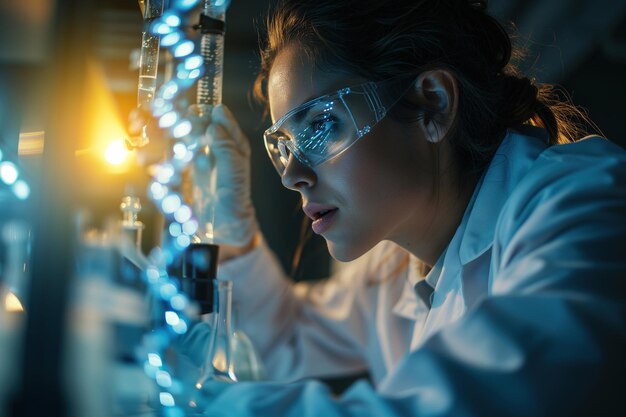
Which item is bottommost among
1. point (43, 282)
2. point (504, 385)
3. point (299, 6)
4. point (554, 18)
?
point (504, 385)

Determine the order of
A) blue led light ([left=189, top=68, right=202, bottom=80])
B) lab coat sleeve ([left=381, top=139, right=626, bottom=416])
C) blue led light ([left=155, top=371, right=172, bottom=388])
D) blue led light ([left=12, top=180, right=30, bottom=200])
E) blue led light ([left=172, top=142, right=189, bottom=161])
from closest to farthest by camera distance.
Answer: lab coat sleeve ([left=381, top=139, right=626, bottom=416])
blue led light ([left=12, top=180, right=30, bottom=200])
blue led light ([left=155, top=371, right=172, bottom=388])
blue led light ([left=189, top=68, right=202, bottom=80])
blue led light ([left=172, top=142, right=189, bottom=161])

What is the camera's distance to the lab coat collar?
1.12 metres

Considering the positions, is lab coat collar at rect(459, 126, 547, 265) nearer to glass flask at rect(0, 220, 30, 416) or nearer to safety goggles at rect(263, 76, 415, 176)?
A: safety goggles at rect(263, 76, 415, 176)

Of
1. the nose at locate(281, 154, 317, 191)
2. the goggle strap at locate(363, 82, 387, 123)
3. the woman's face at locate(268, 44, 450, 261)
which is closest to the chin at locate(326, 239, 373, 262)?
the woman's face at locate(268, 44, 450, 261)

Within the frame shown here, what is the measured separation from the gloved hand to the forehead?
18cm

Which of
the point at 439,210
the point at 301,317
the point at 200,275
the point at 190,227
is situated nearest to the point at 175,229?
the point at 190,227

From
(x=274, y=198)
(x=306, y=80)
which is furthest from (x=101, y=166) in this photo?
(x=274, y=198)

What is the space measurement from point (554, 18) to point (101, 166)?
194 centimetres

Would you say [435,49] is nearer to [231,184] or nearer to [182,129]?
[182,129]

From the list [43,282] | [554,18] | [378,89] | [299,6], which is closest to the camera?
[43,282]

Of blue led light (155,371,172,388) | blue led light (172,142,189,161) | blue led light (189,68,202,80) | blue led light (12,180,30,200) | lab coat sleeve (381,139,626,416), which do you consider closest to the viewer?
lab coat sleeve (381,139,626,416)

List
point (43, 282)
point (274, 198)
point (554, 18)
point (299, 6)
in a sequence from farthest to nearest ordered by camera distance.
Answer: point (274, 198), point (554, 18), point (299, 6), point (43, 282)

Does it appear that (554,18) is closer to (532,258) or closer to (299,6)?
(299,6)

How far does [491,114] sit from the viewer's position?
1.25 m
